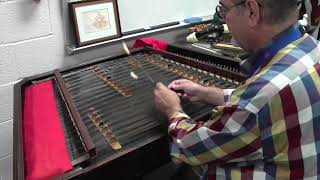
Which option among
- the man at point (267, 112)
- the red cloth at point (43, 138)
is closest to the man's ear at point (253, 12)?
the man at point (267, 112)

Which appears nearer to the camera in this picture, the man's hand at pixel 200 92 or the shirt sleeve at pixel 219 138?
the shirt sleeve at pixel 219 138

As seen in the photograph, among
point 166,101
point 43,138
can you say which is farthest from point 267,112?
point 43,138

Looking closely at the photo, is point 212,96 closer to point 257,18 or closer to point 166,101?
point 166,101

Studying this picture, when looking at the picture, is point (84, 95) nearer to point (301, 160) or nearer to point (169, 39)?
point (301, 160)

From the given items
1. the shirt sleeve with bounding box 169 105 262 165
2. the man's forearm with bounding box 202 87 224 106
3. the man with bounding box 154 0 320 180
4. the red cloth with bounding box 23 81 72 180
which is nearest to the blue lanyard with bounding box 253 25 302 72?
the man with bounding box 154 0 320 180

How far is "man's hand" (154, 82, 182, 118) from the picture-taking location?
1010 millimetres

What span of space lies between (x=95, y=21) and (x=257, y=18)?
112cm

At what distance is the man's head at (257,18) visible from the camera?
77cm

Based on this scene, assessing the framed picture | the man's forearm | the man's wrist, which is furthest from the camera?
the framed picture

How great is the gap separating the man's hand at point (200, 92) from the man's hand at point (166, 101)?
63mm

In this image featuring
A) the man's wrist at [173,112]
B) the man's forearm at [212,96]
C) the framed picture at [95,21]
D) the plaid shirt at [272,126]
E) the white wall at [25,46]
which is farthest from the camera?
the framed picture at [95,21]

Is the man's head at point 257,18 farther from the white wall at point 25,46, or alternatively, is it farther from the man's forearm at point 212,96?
the white wall at point 25,46

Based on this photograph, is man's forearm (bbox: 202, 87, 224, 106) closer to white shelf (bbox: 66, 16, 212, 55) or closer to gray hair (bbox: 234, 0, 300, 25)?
gray hair (bbox: 234, 0, 300, 25)

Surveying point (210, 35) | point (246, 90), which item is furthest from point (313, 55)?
point (210, 35)
